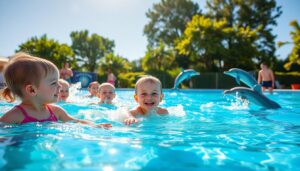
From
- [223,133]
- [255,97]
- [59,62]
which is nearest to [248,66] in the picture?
[59,62]

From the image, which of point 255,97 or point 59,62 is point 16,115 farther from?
point 59,62

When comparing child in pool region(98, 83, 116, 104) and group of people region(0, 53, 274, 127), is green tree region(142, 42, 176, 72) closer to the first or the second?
child in pool region(98, 83, 116, 104)

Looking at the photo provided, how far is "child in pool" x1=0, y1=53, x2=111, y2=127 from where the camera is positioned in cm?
262

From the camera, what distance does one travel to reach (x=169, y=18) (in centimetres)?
4438

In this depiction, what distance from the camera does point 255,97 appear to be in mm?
6062

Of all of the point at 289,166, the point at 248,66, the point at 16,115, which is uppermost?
the point at 248,66

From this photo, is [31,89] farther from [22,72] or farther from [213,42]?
[213,42]

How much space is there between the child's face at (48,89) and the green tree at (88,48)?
48338 mm

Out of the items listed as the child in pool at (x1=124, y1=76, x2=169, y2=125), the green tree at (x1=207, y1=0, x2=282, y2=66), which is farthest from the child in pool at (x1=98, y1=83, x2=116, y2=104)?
the green tree at (x1=207, y1=0, x2=282, y2=66)

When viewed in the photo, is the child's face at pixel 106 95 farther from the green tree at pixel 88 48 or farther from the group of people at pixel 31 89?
the green tree at pixel 88 48

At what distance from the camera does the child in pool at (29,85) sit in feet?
8.59

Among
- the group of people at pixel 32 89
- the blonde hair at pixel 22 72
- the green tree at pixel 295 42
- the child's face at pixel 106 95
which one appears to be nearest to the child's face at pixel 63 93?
the child's face at pixel 106 95

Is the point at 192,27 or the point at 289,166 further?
the point at 192,27

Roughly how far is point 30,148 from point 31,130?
69cm
